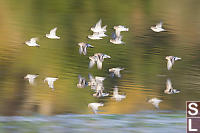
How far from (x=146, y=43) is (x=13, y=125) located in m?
1.93

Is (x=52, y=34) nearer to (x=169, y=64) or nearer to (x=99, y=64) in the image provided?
(x=99, y=64)

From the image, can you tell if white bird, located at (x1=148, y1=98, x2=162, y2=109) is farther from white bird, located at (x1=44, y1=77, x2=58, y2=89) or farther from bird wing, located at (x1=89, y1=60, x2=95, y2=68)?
white bird, located at (x1=44, y1=77, x2=58, y2=89)

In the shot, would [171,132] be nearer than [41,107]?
Yes

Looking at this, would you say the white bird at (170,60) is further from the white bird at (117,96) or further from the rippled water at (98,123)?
the rippled water at (98,123)

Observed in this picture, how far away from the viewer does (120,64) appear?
18.7ft

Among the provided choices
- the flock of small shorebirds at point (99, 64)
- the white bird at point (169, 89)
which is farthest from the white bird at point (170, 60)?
the white bird at point (169, 89)

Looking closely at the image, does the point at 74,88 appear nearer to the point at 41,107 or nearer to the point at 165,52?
the point at 41,107

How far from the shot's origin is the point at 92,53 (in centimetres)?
572

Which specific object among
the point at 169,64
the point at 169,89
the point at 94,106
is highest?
→ the point at 169,64

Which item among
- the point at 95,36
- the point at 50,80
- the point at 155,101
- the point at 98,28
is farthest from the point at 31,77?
the point at 155,101

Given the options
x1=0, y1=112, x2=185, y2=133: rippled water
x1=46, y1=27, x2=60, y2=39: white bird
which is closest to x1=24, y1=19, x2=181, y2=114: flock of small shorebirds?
x1=46, y1=27, x2=60, y2=39: white bird

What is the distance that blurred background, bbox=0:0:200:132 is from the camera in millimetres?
5273

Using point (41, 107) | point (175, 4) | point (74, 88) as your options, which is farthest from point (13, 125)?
point (175, 4)

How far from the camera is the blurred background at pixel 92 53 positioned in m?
5.27
